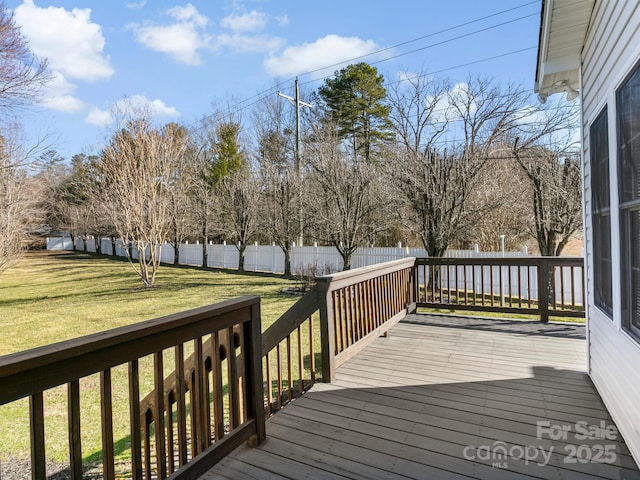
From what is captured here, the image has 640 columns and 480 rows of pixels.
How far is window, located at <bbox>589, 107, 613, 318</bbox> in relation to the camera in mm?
2623

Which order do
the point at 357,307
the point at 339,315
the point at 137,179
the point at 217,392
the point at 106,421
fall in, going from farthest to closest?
the point at 137,179 → the point at 357,307 → the point at 339,315 → the point at 217,392 → the point at 106,421

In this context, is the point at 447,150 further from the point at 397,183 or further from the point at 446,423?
the point at 446,423

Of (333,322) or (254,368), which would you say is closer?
(254,368)

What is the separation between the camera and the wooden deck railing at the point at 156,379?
1199 mm

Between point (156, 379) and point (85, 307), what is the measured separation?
379 inches

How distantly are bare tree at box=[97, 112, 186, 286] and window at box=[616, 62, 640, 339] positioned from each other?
12.1 meters

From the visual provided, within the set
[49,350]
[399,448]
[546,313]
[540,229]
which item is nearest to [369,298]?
[399,448]

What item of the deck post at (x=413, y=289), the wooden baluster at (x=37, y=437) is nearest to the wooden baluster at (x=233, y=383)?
the wooden baluster at (x=37, y=437)

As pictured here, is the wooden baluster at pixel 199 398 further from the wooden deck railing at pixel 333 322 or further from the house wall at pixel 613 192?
the house wall at pixel 613 192

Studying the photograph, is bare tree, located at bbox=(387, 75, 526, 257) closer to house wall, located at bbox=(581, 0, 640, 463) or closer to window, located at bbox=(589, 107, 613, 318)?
house wall, located at bbox=(581, 0, 640, 463)

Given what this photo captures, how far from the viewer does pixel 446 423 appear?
2.55 meters

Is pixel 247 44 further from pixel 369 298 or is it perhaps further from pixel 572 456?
pixel 572 456

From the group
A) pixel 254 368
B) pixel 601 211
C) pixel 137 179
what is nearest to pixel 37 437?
pixel 254 368

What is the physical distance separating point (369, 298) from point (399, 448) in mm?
2016
